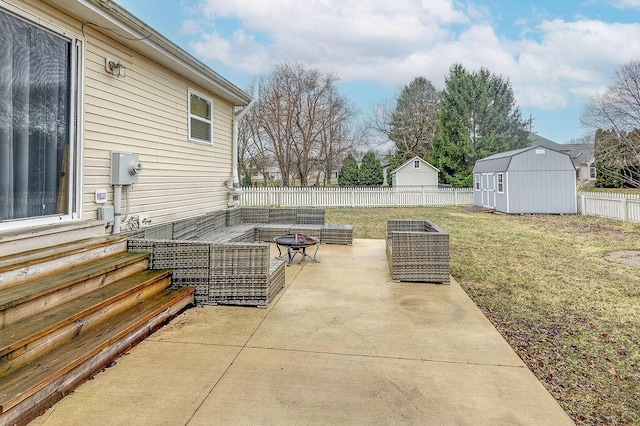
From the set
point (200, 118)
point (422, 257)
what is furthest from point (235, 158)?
point (422, 257)

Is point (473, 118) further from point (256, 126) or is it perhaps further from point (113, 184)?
point (113, 184)

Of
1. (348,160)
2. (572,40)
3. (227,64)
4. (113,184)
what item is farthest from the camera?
(348,160)

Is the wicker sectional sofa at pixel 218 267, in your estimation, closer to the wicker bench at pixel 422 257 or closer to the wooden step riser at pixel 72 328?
the wooden step riser at pixel 72 328

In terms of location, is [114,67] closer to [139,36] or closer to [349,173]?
[139,36]

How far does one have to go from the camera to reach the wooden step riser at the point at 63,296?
2.22m

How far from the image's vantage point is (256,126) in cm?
2542

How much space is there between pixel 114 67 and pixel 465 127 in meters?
25.3

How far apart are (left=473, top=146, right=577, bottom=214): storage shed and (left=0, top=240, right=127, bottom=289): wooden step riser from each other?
15.1 meters

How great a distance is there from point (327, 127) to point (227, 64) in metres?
8.67

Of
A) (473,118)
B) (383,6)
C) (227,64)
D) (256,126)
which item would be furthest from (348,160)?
(383,6)

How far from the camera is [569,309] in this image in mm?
3764

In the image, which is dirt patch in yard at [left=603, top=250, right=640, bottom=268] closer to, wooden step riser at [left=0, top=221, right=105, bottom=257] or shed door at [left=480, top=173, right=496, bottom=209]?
wooden step riser at [left=0, top=221, right=105, bottom=257]

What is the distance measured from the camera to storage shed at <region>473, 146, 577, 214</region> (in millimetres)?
14086

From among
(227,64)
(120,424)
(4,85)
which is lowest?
(120,424)
